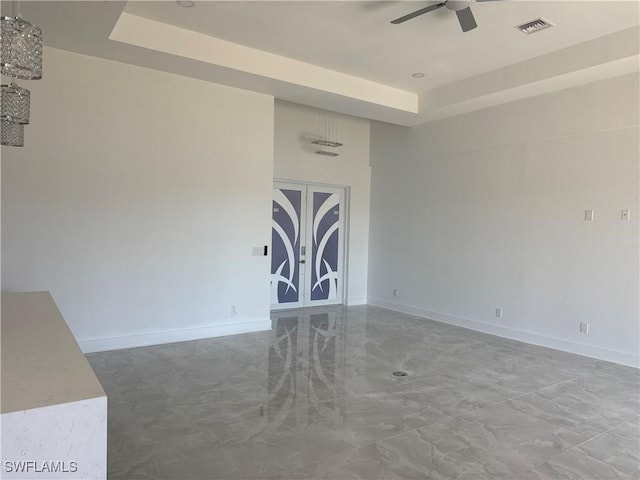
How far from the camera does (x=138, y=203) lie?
502 centimetres

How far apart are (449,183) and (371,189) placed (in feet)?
6.24

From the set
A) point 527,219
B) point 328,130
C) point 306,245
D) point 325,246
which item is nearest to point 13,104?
point 527,219

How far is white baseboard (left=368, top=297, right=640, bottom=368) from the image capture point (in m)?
4.86

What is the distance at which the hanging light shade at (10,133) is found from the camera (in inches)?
96.6

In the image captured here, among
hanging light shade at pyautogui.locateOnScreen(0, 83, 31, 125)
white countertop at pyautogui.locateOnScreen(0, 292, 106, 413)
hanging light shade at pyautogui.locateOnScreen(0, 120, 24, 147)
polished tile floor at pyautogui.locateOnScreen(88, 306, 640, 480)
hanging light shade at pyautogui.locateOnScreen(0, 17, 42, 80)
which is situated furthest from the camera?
polished tile floor at pyautogui.locateOnScreen(88, 306, 640, 480)

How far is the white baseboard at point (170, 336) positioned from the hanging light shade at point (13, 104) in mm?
3056

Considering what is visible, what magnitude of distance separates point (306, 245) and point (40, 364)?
6403 mm

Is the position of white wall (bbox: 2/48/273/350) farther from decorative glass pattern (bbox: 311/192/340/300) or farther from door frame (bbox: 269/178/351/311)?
decorative glass pattern (bbox: 311/192/340/300)

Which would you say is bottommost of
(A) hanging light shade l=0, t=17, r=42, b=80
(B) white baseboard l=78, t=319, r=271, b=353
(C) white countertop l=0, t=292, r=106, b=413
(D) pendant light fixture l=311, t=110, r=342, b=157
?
(B) white baseboard l=78, t=319, r=271, b=353

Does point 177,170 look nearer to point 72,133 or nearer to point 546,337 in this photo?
point 72,133

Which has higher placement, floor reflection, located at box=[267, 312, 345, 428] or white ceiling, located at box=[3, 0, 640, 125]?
white ceiling, located at box=[3, 0, 640, 125]

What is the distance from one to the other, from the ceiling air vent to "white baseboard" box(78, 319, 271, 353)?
4634 millimetres

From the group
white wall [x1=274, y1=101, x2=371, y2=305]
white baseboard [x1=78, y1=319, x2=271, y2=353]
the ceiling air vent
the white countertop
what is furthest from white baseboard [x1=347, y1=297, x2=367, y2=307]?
the white countertop

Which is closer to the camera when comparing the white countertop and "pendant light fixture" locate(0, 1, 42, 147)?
the white countertop
